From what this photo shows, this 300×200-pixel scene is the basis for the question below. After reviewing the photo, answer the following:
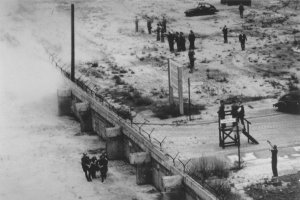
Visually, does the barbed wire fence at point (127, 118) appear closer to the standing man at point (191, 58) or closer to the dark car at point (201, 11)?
the standing man at point (191, 58)

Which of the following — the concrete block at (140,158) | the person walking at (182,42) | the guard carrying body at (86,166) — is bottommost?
the guard carrying body at (86,166)

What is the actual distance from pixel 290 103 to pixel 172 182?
12.1m

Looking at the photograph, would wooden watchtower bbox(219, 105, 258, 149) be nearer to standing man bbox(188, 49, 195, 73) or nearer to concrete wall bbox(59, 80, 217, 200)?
concrete wall bbox(59, 80, 217, 200)

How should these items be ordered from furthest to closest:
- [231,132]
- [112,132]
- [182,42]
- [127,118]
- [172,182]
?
1. [182,42]
2. [127,118]
3. [112,132]
4. [231,132]
5. [172,182]

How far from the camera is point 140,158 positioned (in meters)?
35.2

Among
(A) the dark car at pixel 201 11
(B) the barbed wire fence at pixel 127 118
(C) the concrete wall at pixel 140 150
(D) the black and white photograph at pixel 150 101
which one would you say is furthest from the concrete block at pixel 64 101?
Result: (A) the dark car at pixel 201 11

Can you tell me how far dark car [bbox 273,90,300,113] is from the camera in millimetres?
39906

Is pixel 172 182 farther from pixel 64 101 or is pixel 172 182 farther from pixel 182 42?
pixel 182 42

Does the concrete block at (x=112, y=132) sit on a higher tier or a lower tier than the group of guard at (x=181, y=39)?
lower

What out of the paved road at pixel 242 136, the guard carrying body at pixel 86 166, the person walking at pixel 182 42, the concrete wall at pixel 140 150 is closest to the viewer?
the concrete wall at pixel 140 150

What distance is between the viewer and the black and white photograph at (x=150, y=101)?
33.2 m

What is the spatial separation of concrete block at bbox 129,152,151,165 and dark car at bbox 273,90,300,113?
31.2ft

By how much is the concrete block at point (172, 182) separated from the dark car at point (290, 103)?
1171 centimetres

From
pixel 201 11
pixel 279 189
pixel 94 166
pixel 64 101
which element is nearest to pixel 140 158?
pixel 94 166
